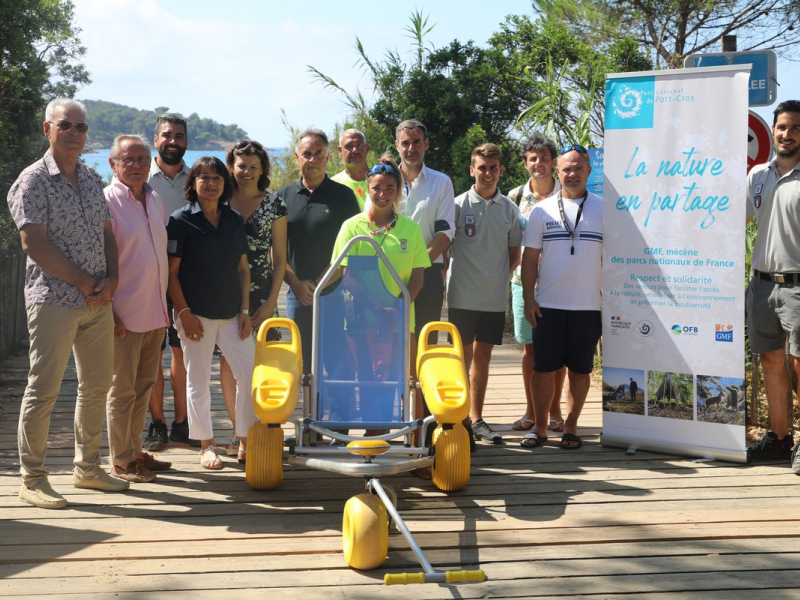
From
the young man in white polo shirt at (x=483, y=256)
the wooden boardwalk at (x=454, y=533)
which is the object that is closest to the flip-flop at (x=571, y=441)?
the wooden boardwalk at (x=454, y=533)

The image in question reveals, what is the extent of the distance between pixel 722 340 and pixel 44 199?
151 inches

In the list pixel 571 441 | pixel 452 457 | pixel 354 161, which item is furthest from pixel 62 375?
pixel 571 441

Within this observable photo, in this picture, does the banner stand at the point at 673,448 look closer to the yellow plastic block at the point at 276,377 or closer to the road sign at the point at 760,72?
the yellow plastic block at the point at 276,377

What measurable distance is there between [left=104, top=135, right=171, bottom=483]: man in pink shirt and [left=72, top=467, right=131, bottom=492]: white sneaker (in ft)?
0.53

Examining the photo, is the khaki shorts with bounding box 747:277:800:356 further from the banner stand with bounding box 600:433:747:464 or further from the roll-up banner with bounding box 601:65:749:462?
the banner stand with bounding box 600:433:747:464

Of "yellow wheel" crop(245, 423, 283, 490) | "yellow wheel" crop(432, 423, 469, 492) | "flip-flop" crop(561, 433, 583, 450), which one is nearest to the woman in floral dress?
"yellow wheel" crop(245, 423, 283, 490)

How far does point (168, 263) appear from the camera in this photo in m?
4.94

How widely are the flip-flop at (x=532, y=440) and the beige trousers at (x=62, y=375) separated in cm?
256

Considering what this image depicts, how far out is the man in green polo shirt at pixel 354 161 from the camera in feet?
19.5

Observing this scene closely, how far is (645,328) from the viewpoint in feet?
17.9

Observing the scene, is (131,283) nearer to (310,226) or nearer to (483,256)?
(310,226)

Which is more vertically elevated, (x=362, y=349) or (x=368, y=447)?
(x=362, y=349)

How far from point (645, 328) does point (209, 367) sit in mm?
2677

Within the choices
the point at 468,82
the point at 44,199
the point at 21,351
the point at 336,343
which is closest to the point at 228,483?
the point at 336,343
